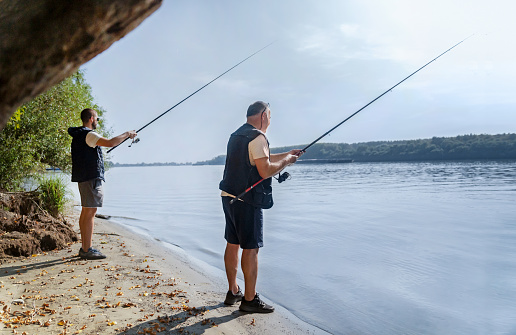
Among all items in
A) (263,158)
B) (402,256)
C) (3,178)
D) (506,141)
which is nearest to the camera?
(263,158)

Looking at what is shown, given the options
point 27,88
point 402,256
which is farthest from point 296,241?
point 27,88

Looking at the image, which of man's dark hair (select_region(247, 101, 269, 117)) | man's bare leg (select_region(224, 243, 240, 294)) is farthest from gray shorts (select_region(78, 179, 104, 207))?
man's dark hair (select_region(247, 101, 269, 117))

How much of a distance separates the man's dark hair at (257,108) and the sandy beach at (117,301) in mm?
2074

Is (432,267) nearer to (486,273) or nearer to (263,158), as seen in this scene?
(486,273)

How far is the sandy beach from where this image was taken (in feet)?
12.1

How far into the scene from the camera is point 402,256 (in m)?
9.27

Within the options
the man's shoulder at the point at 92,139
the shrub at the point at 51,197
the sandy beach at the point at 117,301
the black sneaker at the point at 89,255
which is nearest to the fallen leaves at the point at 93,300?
the sandy beach at the point at 117,301

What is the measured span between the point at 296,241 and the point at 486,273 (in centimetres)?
438

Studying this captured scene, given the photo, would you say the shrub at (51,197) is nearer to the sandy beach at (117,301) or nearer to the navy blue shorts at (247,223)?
the sandy beach at (117,301)

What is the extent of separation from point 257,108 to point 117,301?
245 cm

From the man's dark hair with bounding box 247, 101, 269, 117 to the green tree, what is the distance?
21.4 feet

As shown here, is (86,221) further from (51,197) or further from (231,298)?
(51,197)

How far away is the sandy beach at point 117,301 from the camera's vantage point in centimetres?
370

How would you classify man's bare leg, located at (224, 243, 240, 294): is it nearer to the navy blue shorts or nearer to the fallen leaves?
the navy blue shorts
